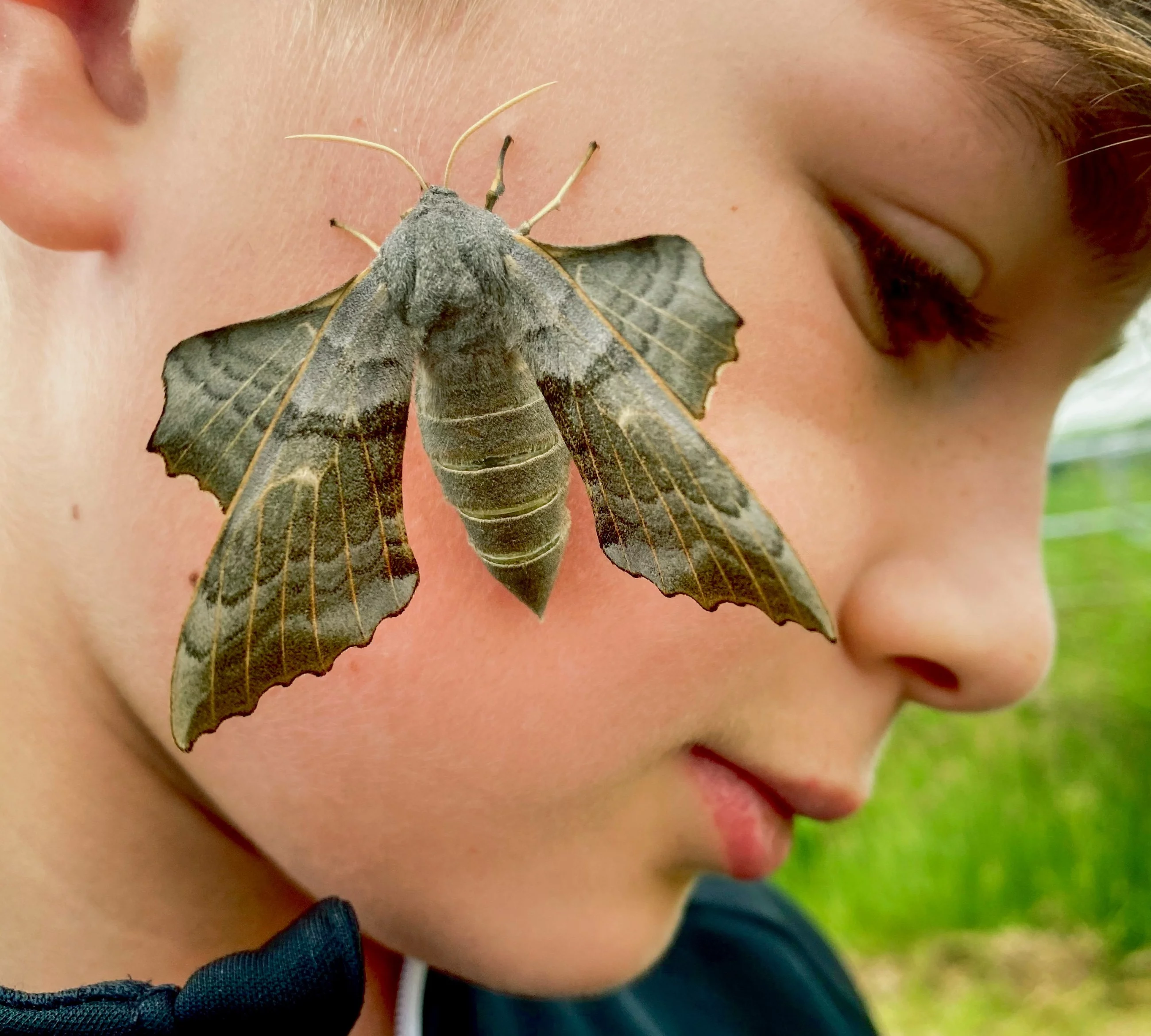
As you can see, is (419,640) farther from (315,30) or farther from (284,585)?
(315,30)

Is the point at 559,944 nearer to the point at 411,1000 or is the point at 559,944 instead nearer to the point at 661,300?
the point at 411,1000

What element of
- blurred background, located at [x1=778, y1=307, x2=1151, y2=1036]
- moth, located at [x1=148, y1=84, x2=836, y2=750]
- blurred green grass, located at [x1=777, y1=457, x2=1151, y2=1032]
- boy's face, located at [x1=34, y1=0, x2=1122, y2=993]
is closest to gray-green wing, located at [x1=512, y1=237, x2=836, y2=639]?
moth, located at [x1=148, y1=84, x2=836, y2=750]

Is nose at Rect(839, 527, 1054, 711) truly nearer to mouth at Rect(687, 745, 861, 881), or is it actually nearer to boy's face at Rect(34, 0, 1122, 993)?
boy's face at Rect(34, 0, 1122, 993)

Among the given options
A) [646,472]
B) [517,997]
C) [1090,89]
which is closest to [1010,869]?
[517,997]

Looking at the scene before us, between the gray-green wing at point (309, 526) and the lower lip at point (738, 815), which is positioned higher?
the gray-green wing at point (309, 526)

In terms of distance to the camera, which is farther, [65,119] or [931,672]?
[931,672]

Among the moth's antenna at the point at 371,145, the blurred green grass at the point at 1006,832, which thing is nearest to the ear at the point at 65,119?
the moth's antenna at the point at 371,145

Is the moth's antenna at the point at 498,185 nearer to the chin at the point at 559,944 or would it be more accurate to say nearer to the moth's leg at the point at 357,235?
the moth's leg at the point at 357,235
